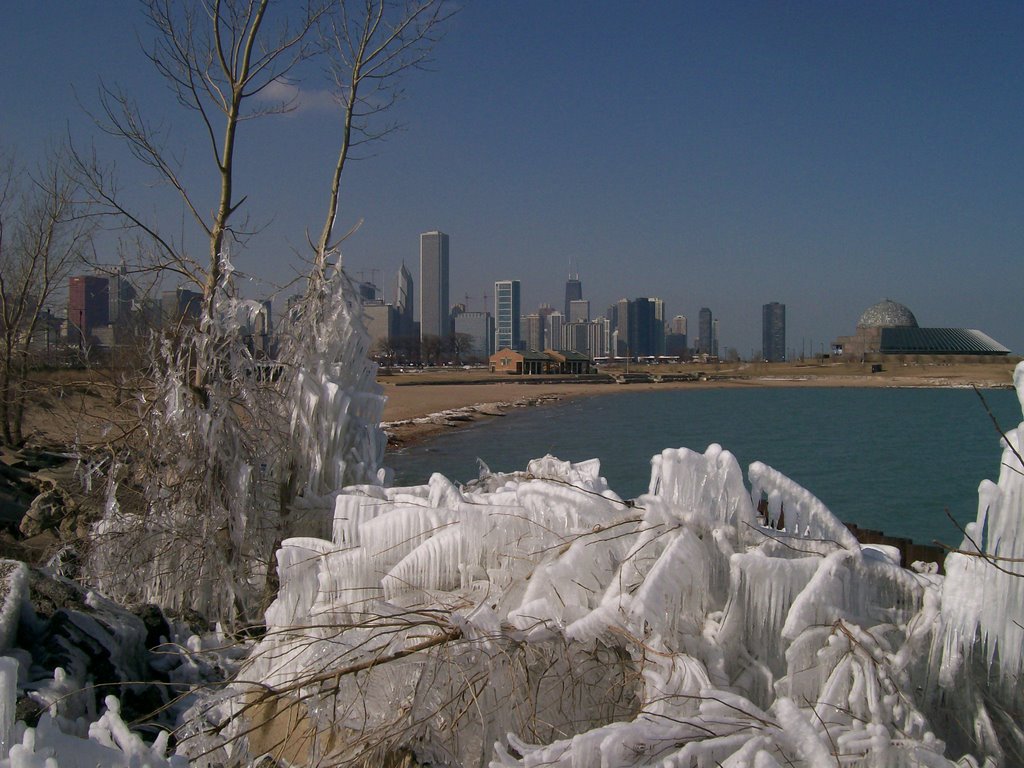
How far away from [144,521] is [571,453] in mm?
22222

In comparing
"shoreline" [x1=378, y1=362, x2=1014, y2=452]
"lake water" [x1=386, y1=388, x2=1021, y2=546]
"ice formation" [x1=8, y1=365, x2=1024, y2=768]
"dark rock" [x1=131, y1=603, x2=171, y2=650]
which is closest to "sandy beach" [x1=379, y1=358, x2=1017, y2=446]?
"shoreline" [x1=378, y1=362, x2=1014, y2=452]

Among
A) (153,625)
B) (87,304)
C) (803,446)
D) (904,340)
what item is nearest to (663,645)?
(153,625)

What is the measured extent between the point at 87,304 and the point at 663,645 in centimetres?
1425

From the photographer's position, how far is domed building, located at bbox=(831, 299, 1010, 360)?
402ft

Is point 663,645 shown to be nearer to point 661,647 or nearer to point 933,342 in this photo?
point 661,647

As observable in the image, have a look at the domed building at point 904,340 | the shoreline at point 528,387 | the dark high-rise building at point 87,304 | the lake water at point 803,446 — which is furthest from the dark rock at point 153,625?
the domed building at point 904,340

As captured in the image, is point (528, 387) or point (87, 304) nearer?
point (87, 304)

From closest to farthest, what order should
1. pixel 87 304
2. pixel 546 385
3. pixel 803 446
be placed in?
pixel 87 304, pixel 803 446, pixel 546 385

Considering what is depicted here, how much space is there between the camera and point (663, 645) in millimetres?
3875

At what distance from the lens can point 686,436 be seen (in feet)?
119

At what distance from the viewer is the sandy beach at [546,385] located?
39.7m

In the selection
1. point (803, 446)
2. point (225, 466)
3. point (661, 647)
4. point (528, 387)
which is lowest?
point (803, 446)

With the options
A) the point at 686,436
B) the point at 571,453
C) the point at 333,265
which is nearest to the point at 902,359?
the point at 686,436

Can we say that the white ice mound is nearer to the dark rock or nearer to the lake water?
the dark rock
